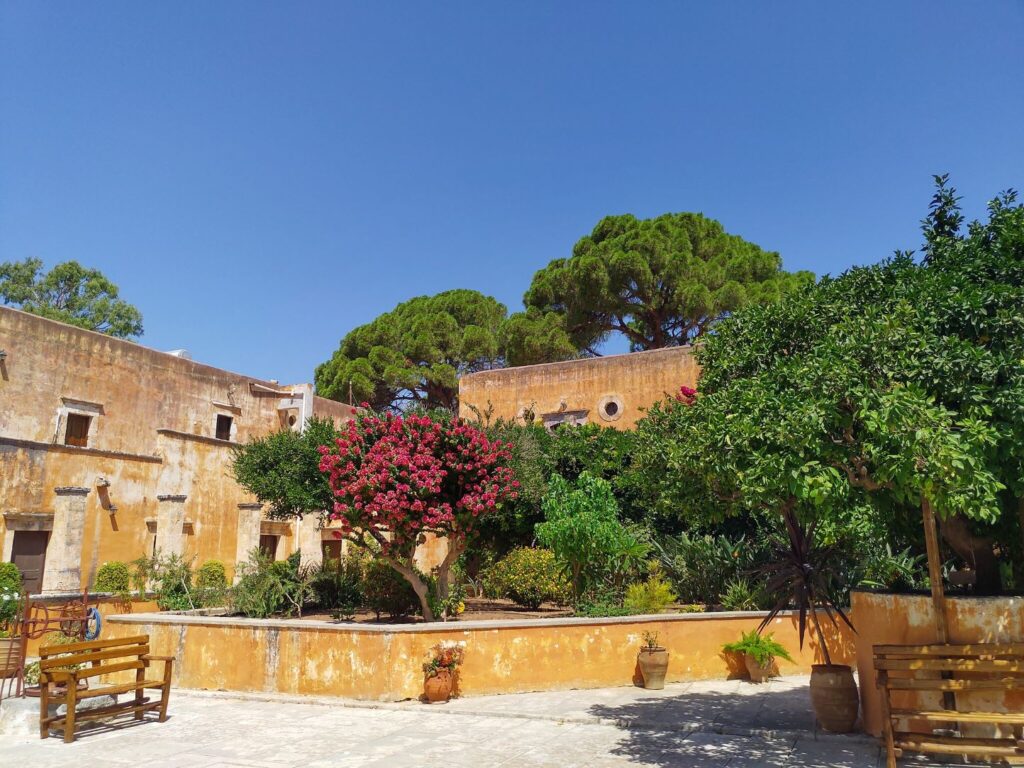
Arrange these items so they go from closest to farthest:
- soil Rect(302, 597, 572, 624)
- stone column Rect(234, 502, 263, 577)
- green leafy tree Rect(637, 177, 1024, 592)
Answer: green leafy tree Rect(637, 177, 1024, 592) < soil Rect(302, 597, 572, 624) < stone column Rect(234, 502, 263, 577)

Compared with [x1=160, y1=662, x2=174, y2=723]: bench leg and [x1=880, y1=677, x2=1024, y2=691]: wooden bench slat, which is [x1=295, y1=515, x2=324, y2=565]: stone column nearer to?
[x1=160, y1=662, x2=174, y2=723]: bench leg

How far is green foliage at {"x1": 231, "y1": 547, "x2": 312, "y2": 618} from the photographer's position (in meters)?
13.1

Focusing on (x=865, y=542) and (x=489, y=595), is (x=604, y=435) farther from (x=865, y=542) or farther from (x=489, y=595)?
(x=865, y=542)

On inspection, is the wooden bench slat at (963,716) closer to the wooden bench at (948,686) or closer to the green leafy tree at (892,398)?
the wooden bench at (948,686)

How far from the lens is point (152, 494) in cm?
2311

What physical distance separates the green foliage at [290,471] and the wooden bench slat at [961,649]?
10.4 m

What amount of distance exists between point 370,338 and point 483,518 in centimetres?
2505

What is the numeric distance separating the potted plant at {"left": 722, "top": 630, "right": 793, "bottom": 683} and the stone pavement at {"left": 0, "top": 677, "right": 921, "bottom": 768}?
29 centimetres

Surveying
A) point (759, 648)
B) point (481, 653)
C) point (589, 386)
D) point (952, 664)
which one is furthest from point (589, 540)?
point (589, 386)

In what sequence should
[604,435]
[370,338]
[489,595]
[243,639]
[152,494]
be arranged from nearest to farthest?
[243,639], [489,595], [604,435], [152,494], [370,338]

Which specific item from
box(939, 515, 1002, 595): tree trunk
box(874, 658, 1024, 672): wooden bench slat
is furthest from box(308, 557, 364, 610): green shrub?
box(939, 515, 1002, 595): tree trunk

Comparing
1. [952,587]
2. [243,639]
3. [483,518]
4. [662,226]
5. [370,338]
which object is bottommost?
[243,639]

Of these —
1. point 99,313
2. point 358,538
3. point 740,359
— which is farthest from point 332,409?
point 740,359

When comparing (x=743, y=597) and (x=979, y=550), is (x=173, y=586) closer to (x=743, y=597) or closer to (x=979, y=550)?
(x=743, y=597)
